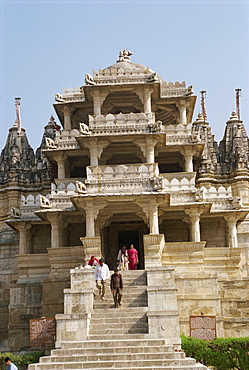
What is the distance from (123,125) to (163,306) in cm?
1131

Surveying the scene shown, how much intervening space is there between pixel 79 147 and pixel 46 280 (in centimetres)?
781

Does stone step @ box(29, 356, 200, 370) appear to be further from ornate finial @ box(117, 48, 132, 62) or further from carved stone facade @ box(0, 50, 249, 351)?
ornate finial @ box(117, 48, 132, 62)

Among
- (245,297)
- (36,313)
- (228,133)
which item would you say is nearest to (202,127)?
(228,133)

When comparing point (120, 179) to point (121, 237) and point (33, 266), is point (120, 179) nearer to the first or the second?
point (121, 237)

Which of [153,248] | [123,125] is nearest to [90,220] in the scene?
[153,248]

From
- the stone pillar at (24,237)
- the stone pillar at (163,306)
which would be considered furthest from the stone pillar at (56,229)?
the stone pillar at (163,306)

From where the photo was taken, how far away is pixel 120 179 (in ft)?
95.0

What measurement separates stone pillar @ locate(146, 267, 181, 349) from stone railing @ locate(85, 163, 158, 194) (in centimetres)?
569

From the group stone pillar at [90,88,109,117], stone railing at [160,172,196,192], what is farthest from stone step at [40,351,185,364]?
stone pillar at [90,88,109,117]

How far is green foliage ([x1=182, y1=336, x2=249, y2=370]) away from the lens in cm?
2133

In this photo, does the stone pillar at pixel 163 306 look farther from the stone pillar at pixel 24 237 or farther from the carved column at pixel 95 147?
the stone pillar at pixel 24 237

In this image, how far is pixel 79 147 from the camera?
3247 centimetres

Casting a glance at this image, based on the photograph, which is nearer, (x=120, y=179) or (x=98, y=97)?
(x=120, y=179)

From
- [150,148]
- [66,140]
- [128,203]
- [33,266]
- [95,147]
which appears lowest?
[33,266]
